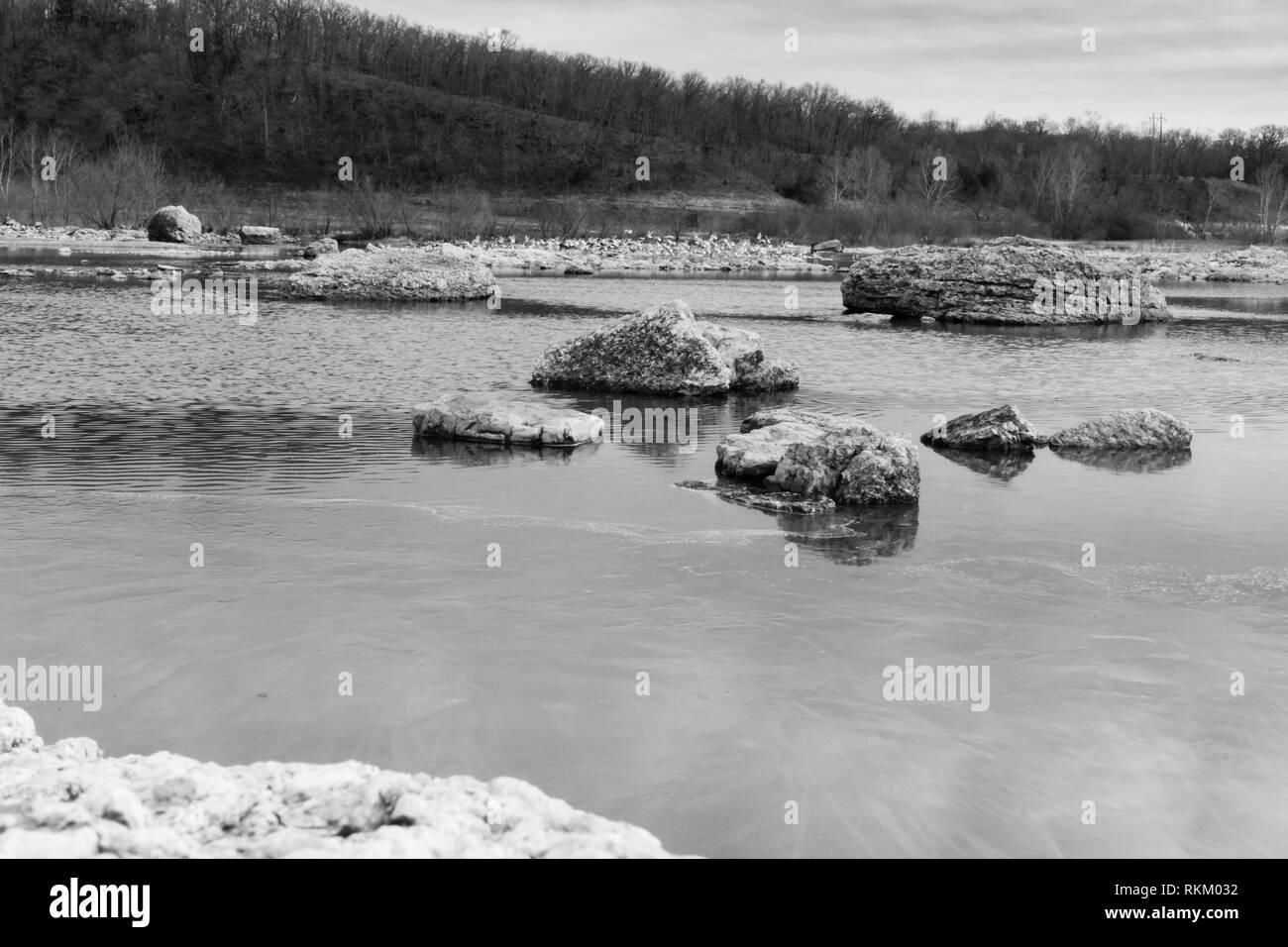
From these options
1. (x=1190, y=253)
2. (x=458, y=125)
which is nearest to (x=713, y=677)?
(x=1190, y=253)

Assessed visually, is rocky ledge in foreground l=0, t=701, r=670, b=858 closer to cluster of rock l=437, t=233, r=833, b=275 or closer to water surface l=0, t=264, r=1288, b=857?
water surface l=0, t=264, r=1288, b=857

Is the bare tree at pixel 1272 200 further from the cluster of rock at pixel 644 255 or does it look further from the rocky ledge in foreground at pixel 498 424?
the rocky ledge in foreground at pixel 498 424

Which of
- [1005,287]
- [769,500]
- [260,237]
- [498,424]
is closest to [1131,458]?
[769,500]

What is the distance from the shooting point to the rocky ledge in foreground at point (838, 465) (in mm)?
9727

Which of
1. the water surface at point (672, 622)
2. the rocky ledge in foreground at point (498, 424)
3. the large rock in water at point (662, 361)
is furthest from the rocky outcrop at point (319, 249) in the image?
the rocky ledge in foreground at point (498, 424)

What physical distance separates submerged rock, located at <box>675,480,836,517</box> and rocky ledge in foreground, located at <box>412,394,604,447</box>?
87.6 inches

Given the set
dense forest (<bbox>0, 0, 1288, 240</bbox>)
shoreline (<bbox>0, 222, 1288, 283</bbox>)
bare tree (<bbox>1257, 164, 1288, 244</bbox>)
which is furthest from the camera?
dense forest (<bbox>0, 0, 1288, 240</bbox>)

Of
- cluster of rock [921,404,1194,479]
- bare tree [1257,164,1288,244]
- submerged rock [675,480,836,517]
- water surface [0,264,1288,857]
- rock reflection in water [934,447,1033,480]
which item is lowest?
water surface [0,264,1288,857]

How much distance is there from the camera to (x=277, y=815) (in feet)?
11.0

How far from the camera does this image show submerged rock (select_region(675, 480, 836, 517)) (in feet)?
31.0

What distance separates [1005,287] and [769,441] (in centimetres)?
2016

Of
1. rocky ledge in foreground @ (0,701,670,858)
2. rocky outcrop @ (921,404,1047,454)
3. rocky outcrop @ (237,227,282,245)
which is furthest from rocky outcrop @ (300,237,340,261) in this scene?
rocky ledge in foreground @ (0,701,670,858)

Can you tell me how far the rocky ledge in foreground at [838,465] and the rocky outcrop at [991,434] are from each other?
6.82ft

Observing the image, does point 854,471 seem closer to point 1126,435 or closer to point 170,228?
point 1126,435
